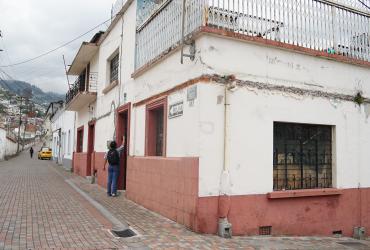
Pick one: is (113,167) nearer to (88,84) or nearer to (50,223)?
(50,223)

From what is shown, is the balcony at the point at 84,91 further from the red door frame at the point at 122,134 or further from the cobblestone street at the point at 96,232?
the cobblestone street at the point at 96,232

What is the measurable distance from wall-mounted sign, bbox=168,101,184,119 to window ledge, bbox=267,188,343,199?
2359 millimetres

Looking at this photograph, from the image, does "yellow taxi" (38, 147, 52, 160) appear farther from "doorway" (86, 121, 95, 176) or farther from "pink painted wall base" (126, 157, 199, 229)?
"pink painted wall base" (126, 157, 199, 229)

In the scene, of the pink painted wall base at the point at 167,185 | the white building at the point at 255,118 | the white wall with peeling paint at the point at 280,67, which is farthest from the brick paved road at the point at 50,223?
the white wall with peeling paint at the point at 280,67

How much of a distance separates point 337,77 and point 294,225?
350 cm

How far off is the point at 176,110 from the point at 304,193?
123 inches

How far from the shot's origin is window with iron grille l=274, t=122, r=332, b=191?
313 inches

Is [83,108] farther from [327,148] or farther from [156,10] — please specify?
[327,148]

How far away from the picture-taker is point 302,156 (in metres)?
8.34

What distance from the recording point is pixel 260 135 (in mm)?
7438

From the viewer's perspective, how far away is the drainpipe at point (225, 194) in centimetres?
677

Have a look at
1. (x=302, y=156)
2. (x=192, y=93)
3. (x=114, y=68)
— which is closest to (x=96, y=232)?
(x=192, y=93)

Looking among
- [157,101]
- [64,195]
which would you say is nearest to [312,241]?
[157,101]

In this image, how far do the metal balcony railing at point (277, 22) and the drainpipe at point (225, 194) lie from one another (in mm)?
1427
